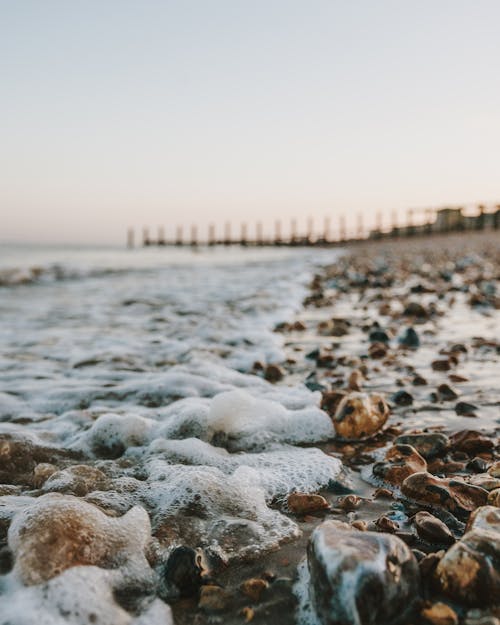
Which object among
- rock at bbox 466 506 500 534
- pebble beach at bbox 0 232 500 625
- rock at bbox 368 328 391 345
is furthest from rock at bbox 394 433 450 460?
rock at bbox 368 328 391 345

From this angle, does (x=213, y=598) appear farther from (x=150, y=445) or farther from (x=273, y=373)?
(x=273, y=373)

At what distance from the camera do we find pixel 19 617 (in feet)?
4.19

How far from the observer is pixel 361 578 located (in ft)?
3.89

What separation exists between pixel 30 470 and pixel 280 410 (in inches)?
47.3

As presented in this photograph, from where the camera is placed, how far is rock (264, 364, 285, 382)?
144 inches

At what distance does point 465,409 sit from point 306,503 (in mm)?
1357

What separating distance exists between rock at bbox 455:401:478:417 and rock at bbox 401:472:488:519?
102 centimetres

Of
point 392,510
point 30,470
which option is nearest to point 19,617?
point 30,470

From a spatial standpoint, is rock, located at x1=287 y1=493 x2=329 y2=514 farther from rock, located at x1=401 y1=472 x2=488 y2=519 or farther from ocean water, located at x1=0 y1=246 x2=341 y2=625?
rock, located at x1=401 y1=472 x2=488 y2=519

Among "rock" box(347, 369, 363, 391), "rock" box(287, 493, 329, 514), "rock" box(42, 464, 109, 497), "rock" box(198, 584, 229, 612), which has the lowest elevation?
"rock" box(198, 584, 229, 612)

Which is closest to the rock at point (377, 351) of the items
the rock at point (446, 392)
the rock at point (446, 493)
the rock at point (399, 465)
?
the rock at point (446, 392)

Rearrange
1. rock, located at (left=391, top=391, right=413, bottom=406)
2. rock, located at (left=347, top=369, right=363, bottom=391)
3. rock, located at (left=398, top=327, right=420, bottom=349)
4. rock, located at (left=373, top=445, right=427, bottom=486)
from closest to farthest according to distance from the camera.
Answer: rock, located at (left=373, top=445, right=427, bottom=486)
rock, located at (left=391, top=391, right=413, bottom=406)
rock, located at (left=347, top=369, right=363, bottom=391)
rock, located at (left=398, top=327, right=420, bottom=349)

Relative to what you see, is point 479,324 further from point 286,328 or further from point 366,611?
point 366,611

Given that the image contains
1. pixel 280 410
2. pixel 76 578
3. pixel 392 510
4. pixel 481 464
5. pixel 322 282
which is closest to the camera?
pixel 76 578
